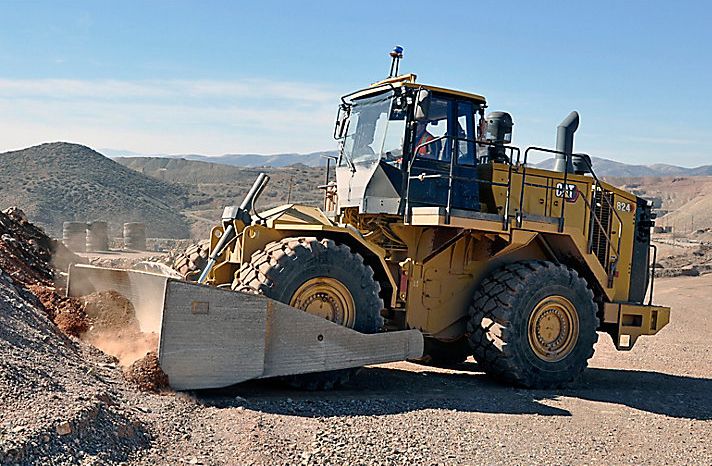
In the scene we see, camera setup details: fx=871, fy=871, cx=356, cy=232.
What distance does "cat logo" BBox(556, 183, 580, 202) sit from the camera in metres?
10.6

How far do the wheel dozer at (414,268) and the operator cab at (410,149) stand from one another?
0.06ft

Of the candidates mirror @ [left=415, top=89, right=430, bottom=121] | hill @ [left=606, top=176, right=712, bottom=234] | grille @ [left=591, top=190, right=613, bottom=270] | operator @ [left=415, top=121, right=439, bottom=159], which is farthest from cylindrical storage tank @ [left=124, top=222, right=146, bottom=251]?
hill @ [left=606, top=176, right=712, bottom=234]

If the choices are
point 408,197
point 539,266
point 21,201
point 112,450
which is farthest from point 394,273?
point 21,201

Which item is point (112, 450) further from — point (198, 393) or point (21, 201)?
point (21, 201)

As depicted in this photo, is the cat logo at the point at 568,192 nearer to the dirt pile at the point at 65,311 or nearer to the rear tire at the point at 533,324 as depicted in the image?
the rear tire at the point at 533,324

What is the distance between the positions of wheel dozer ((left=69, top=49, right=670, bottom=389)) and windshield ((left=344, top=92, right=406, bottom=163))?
17 millimetres

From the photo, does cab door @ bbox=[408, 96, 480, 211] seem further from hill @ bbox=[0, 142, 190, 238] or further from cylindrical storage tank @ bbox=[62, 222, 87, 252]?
hill @ bbox=[0, 142, 190, 238]

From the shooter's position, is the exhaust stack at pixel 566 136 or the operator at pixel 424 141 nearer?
the operator at pixel 424 141

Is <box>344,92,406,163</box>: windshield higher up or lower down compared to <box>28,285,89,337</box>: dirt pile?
higher up

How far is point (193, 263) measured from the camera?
9.98 meters

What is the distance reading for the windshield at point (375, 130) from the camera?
9.57m

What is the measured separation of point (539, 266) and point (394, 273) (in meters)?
1.75

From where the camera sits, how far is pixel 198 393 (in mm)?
7477

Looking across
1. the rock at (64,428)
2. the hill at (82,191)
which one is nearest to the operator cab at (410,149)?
the rock at (64,428)
